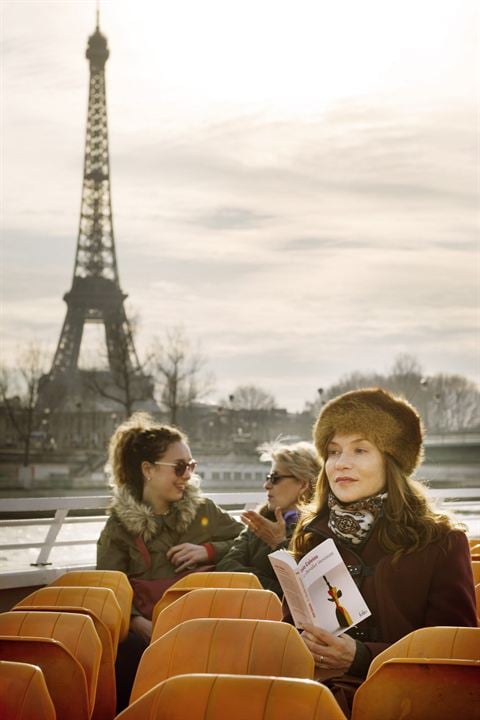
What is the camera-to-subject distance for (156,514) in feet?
23.2

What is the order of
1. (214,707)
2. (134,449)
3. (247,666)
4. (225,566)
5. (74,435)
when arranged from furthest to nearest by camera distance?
(74,435)
(134,449)
(225,566)
(247,666)
(214,707)

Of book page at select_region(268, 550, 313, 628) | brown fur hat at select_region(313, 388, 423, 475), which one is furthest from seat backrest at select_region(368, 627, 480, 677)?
brown fur hat at select_region(313, 388, 423, 475)

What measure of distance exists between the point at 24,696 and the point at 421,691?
114 centimetres

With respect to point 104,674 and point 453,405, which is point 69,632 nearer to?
point 104,674

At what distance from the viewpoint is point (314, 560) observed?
417cm

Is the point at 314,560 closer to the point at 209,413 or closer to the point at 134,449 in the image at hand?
the point at 134,449

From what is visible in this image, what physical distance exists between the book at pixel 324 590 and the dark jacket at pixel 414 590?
0.14 metres

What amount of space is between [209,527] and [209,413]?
7982 cm

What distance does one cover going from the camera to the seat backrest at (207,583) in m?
5.73

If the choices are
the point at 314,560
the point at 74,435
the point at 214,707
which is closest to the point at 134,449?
the point at 314,560

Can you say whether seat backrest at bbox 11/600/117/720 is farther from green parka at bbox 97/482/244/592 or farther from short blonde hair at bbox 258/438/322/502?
Result: short blonde hair at bbox 258/438/322/502

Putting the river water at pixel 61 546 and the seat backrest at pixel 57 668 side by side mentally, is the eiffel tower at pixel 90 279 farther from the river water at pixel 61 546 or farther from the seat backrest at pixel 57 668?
the seat backrest at pixel 57 668

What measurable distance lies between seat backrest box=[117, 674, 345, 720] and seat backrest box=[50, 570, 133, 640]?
279 cm

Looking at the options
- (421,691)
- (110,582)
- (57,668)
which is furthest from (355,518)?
(110,582)
